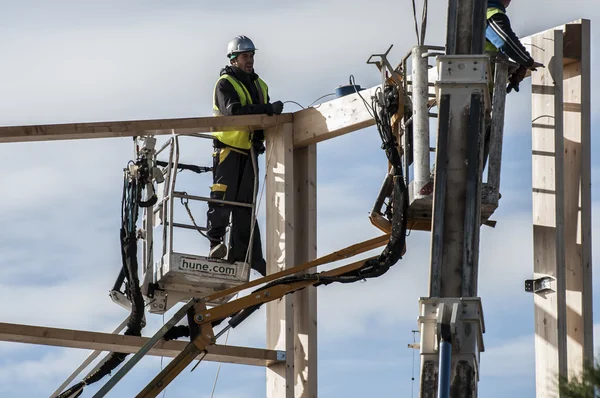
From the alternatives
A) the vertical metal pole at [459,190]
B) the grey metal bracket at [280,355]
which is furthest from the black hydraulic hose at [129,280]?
the vertical metal pole at [459,190]

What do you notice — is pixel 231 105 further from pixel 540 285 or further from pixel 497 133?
pixel 540 285

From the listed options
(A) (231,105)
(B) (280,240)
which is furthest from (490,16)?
(B) (280,240)

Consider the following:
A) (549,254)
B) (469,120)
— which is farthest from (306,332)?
(469,120)

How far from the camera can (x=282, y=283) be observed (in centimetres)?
1433

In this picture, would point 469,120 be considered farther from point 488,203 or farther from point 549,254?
point 549,254

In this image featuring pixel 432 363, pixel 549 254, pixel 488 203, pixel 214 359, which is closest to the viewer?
pixel 432 363

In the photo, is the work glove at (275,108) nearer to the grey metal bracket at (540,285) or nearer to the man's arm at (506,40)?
the man's arm at (506,40)

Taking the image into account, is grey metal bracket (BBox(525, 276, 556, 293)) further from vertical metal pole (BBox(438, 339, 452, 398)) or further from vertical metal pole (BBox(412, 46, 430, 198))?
vertical metal pole (BBox(438, 339, 452, 398))

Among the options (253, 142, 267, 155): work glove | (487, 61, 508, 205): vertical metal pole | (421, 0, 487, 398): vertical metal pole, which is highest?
(253, 142, 267, 155): work glove

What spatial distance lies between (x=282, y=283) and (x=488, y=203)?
8.48ft

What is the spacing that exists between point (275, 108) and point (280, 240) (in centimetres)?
146

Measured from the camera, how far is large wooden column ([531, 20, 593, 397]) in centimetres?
1332

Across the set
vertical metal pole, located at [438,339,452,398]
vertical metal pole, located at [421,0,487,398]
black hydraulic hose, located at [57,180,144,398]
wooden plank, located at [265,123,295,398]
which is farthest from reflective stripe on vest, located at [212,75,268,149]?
vertical metal pole, located at [438,339,452,398]

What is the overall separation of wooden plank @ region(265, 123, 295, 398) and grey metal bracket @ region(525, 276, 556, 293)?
349 cm
